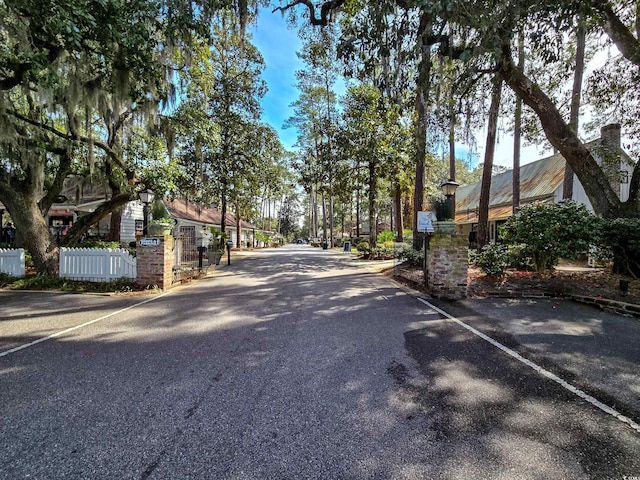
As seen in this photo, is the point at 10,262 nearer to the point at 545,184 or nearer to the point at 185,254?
the point at 185,254

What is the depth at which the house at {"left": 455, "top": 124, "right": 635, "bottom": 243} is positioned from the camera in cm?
930

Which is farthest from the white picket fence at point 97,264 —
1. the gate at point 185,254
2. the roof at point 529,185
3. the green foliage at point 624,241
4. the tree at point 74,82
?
the roof at point 529,185

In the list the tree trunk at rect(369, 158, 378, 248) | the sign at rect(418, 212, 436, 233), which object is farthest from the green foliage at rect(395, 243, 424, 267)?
the tree trunk at rect(369, 158, 378, 248)

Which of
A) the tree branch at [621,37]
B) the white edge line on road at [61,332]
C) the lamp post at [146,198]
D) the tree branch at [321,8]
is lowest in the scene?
the white edge line on road at [61,332]

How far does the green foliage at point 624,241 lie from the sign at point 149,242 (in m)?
9.83

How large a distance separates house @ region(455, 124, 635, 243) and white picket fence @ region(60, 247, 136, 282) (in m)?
9.59

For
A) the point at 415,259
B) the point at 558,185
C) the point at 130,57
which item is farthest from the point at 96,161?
the point at 558,185

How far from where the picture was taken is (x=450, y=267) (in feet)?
21.1

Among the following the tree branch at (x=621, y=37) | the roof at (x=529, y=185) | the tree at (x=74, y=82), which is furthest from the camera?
the roof at (x=529, y=185)

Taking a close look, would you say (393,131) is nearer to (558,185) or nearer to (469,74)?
(558,185)

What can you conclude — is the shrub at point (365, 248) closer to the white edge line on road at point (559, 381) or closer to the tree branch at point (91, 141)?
the tree branch at point (91, 141)

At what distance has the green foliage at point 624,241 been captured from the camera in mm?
6491

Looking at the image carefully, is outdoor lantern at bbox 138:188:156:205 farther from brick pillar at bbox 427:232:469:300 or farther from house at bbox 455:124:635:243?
house at bbox 455:124:635:243

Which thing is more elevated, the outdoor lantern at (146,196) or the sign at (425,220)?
the outdoor lantern at (146,196)
